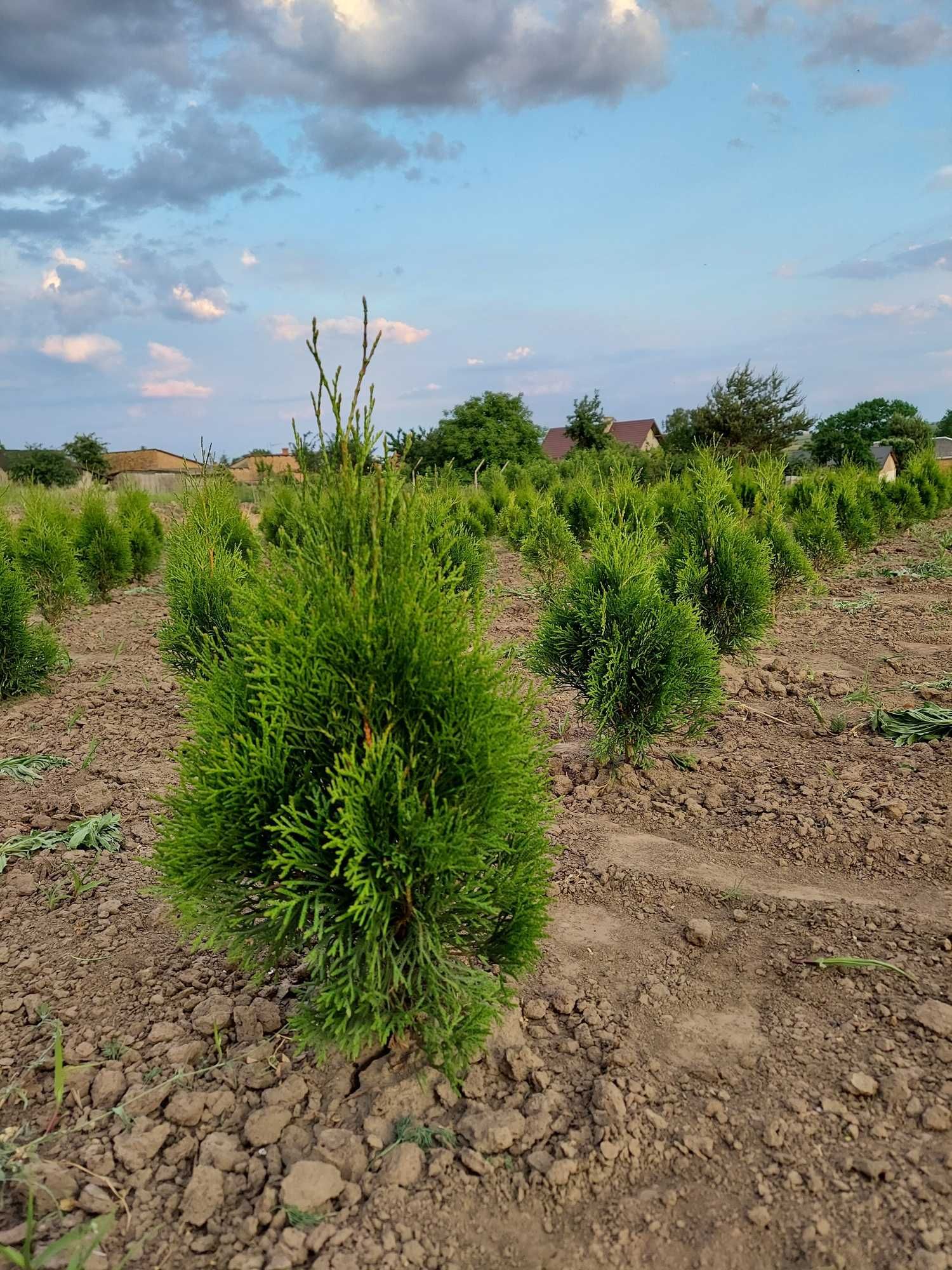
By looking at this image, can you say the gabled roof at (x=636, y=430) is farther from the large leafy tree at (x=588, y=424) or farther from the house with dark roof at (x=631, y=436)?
the large leafy tree at (x=588, y=424)

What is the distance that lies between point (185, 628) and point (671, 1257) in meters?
6.01

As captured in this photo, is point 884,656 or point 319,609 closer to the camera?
point 319,609

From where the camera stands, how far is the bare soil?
2201 millimetres

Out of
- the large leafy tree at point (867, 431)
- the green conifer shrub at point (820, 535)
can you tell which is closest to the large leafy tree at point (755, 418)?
the large leafy tree at point (867, 431)

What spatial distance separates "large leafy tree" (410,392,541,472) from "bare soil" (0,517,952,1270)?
39.4 metres

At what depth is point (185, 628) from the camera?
7.06 meters

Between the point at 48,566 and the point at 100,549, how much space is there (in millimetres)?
2365

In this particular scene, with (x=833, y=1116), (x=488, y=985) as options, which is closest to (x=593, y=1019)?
(x=488, y=985)

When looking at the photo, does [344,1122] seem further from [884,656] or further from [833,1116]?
[884,656]

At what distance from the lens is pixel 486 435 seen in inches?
1745

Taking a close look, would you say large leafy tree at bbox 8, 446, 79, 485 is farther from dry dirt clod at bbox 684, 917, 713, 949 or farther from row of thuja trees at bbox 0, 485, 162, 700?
dry dirt clod at bbox 684, 917, 713, 949

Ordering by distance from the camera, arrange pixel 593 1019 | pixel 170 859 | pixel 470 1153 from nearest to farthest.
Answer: pixel 470 1153 < pixel 170 859 < pixel 593 1019

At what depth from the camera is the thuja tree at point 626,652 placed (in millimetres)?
5215

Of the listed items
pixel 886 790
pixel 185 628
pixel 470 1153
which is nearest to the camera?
pixel 470 1153
